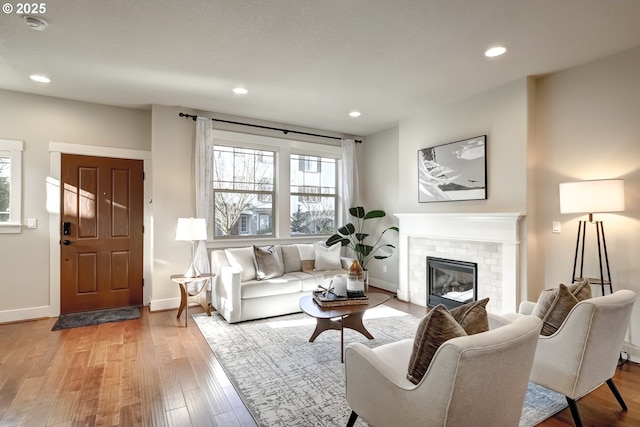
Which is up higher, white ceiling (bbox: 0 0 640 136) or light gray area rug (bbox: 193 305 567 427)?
white ceiling (bbox: 0 0 640 136)

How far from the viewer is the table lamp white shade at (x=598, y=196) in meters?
2.74

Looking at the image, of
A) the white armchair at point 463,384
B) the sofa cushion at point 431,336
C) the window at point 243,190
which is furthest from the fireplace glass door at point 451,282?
the sofa cushion at point 431,336

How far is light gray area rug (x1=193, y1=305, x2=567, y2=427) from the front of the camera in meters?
2.13

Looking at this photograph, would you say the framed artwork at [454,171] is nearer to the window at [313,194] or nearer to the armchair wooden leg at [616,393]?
the window at [313,194]

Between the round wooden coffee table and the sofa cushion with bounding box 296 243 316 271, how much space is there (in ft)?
4.65

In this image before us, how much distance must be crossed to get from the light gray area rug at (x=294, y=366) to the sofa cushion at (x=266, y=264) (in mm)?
553

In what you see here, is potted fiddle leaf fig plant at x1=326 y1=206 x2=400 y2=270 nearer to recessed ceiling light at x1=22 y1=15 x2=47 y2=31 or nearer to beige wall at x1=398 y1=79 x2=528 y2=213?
beige wall at x1=398 y1=79 x2=528 y2=213

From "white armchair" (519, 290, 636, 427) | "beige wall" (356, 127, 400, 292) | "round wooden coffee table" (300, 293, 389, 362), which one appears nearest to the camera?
"white armchair" (519, 290, 636, 427)

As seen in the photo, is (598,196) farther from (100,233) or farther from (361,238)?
(100,233)

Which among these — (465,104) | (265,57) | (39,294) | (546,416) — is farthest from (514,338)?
(39,294)

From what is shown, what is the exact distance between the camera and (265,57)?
122 inches

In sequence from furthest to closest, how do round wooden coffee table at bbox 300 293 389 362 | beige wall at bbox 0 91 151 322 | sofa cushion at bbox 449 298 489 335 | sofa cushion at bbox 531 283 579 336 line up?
beige wall at bbox 0 91 151 322
round wooden coffee table at bbox 300 293 389 362
sofa cushion at bbox 531 283 579 336
sofa cushion at bbox 449 298 489 335

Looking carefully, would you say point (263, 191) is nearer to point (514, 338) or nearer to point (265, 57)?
point (265, 57)

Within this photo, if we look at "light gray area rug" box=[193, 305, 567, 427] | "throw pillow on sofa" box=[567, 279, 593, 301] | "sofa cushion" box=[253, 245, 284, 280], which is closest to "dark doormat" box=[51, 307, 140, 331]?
"light gray area rug" box=[193, 305, 567, 427]
